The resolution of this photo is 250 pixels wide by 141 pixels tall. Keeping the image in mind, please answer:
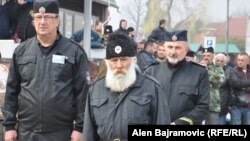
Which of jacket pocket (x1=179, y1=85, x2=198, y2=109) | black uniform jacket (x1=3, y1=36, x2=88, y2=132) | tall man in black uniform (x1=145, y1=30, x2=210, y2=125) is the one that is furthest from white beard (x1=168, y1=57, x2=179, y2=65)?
black uniform jacket (x1=3, y1=36, x2=88, y2=132)

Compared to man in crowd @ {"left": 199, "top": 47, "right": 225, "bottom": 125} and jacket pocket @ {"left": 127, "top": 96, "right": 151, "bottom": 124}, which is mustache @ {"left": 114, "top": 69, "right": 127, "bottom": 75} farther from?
man in crowd @ {"left": 199, "top": 47, "right": 225, "bottom": 125}

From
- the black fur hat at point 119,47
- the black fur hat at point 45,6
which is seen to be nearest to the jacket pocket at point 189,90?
the black fur hat at point 119,47

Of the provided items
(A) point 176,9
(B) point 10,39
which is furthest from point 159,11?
(B) point 10,39

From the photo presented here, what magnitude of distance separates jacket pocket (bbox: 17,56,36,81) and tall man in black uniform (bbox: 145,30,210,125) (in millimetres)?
1336

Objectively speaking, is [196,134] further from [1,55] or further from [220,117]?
[220,117]

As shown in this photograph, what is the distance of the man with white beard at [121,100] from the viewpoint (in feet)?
12.4

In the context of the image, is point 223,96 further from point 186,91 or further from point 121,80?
point 121,80

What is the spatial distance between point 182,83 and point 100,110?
131 cm

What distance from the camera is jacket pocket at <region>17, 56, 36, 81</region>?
4395mm

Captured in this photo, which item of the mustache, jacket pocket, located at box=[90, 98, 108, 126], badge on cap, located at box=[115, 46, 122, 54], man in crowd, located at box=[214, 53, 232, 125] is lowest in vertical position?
man in crowd, located at box=[214, 53, 232, 125]

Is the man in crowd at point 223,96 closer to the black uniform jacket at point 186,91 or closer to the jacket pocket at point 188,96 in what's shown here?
the black uniform jacket at point 186,91

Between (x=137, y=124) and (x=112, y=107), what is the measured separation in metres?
0.27

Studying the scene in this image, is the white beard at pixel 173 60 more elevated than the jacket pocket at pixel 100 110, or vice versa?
the white beard at pixel 173 60

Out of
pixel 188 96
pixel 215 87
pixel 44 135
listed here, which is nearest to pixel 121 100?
pixel 44 135
